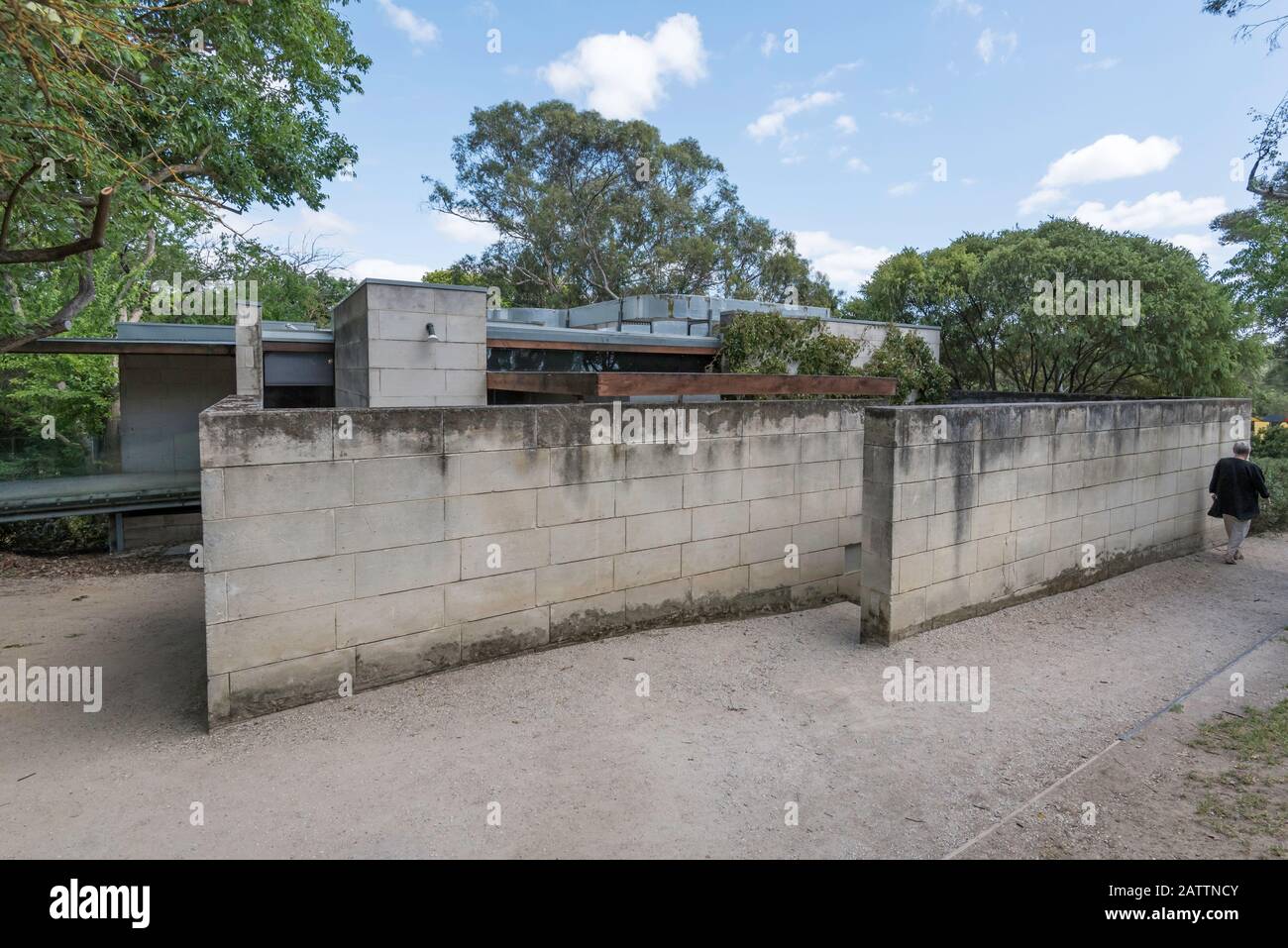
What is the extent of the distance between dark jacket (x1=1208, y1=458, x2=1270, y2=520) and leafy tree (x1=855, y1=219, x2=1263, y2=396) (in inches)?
308

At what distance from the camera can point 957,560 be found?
21.0ft

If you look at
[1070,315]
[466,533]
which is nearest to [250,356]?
[466,533]

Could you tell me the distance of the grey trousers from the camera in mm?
8995

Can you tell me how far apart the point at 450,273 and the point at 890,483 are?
1104 inches

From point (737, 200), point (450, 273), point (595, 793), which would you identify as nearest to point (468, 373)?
point (595, 793)

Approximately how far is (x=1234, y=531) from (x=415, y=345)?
10425 mm

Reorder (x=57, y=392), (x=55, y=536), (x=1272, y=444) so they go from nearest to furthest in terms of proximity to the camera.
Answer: (x=55, y=536) → (x=57, y=392) → (x=1272, y=444)

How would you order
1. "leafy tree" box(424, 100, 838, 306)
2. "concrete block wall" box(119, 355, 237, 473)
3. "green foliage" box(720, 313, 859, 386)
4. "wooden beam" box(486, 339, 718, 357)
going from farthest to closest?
"leafy tree" box(424, 100, 838, 306), "green foliage" box(720, 313, 859, 386), "concrete block wall" box(119, 355, 237, 473), "wooden beam" box(486, 339, 718, 357)

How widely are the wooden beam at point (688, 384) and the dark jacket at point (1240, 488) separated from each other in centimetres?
445

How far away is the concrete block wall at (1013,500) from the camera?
19.3 ft
